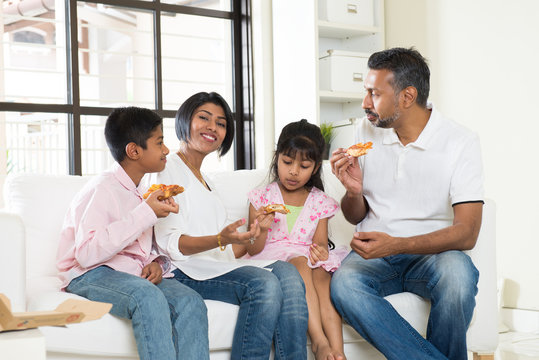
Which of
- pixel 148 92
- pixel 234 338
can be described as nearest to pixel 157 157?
pixel 234 338

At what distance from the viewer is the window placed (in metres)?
3.94

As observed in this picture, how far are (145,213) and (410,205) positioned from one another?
874 mm

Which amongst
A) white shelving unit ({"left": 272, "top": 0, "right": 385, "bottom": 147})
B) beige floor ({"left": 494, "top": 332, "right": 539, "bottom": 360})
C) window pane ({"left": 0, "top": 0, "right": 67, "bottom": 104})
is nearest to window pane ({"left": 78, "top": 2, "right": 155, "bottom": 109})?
window pane ({"left": 0, "top": 0, "right": 67, "bottom": 104})

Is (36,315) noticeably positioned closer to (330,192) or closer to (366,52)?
(330,192)

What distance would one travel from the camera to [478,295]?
6.79 feet

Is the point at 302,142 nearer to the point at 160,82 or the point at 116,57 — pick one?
the point at 160,82

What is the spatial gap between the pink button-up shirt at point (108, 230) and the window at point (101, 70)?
60 cm

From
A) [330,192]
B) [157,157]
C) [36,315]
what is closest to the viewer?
[36,315]

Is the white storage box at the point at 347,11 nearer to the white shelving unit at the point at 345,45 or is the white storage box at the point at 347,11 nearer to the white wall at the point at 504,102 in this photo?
the white shelving unit at the point at 345,45

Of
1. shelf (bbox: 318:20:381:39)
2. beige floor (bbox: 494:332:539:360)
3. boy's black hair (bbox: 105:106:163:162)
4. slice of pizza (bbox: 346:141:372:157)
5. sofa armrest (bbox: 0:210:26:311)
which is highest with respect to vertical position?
shelf (bbox: 318:20:381:39)

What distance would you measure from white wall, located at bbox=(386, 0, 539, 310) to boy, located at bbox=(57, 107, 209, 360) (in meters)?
2.10

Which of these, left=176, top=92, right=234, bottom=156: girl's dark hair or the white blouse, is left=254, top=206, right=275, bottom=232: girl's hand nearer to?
the white blouse

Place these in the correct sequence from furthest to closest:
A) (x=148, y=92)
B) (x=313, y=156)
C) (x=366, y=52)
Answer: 1. (x=148, y=92)
2. (x=366, y=52)
3. (x=313, y=156)

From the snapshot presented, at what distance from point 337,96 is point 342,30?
441 mm
